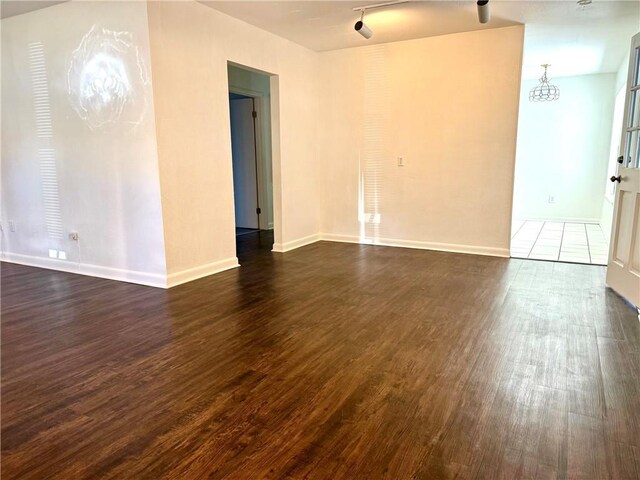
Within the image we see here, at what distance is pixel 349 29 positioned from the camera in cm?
462

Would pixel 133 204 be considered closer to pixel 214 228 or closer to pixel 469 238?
pixel 214 228

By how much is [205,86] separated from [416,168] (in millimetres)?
2677

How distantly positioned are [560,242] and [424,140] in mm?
2390

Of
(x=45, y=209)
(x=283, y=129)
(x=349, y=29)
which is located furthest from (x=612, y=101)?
(x=45, y=209)

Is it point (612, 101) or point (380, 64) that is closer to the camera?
point (380, 64)

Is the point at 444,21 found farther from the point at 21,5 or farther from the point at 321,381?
the point at 21,5

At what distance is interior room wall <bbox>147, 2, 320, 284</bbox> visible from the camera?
3.59 meters

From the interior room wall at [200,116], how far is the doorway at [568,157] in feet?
14.3

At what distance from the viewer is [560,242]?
5.70 m

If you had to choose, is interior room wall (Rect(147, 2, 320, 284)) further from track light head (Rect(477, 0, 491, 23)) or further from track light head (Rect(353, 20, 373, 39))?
track light head (Rect(477, 0, 491, 23))

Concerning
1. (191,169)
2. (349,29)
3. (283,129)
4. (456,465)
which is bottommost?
(456,465)

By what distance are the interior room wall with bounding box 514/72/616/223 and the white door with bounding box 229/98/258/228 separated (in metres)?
4.66

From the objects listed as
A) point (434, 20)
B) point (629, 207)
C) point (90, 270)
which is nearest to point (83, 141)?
point (90, 270)

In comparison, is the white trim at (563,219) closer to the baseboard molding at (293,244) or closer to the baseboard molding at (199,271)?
the baseboard molding at (293,244)
